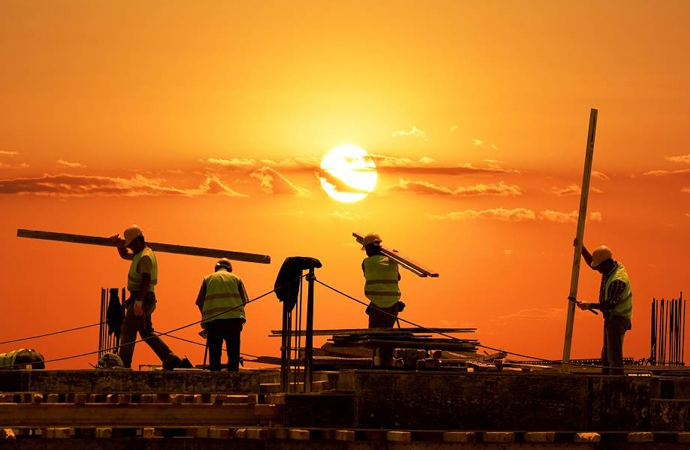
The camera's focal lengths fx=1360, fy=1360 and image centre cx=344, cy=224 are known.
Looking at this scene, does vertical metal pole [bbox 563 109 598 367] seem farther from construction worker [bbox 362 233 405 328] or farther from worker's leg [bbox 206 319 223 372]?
worker's leg [bbox 206 319 223 372]

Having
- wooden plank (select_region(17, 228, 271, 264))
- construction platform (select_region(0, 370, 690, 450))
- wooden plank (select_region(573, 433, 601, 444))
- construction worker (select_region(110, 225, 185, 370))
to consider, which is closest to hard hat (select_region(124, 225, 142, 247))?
construction worker (select_region(110, 225, 185, 370))

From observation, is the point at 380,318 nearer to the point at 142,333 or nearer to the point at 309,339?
the point at 142,333

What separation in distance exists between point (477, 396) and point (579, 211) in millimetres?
6085

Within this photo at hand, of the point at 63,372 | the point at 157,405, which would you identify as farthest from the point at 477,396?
the point at 63,372

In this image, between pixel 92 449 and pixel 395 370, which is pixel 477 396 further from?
pixel 92 449

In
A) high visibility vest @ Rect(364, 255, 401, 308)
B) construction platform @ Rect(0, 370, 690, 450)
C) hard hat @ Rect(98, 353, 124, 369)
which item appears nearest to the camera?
construction platform @ Rect(0, 370, 690, 450)

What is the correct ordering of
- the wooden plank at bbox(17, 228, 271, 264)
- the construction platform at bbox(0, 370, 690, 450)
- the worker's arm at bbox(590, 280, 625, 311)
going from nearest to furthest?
the construction platform at bbox(0, 370, 690, 450) < the worker's arm at bbox(590, 280, 625, 311) < the wooden plank at bbox(17, 228, 271, 264)

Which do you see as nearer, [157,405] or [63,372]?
[157,405]

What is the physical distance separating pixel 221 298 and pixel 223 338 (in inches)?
26.1

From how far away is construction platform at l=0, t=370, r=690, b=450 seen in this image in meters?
16.8

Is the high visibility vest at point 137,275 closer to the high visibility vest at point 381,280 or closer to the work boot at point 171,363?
the work boot at point 171,363

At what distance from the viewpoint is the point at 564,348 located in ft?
71.4

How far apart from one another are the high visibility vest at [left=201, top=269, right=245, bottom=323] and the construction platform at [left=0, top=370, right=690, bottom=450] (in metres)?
2.96

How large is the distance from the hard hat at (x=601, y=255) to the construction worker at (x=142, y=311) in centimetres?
681
